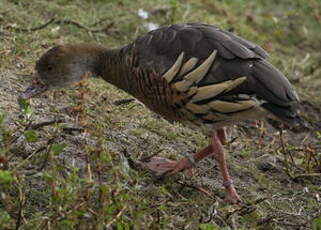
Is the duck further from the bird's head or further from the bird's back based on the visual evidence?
the bird's head

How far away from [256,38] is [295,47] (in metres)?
0.80

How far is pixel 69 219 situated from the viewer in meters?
3.07

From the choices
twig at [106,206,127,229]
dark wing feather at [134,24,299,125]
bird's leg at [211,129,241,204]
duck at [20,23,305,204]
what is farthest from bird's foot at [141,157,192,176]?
twig at [106,206,127,229]

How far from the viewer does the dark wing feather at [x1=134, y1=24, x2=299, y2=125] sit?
12.6ft

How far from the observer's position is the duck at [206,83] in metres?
3.86

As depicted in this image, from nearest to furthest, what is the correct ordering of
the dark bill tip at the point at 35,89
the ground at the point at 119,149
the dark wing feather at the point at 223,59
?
1. the ground at the point at 119,149
2. the dark wing feather at the point at 223,59
3. the dark bill tip at the point at 35,89

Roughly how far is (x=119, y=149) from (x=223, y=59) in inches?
36.5

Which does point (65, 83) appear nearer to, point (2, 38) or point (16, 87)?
point (16, 87)

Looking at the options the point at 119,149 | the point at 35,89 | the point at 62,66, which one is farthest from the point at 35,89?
the point at 119,149

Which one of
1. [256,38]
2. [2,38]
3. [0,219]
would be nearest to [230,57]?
[0,219]

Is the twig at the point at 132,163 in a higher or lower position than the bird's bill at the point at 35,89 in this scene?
higher

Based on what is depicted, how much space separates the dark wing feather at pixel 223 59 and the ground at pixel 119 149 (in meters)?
0.51

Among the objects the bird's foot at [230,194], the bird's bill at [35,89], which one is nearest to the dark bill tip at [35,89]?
the bird's bill at [35,89]

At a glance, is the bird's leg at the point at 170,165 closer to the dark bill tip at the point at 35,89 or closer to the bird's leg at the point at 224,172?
the bird's leg at the point at 224,172
